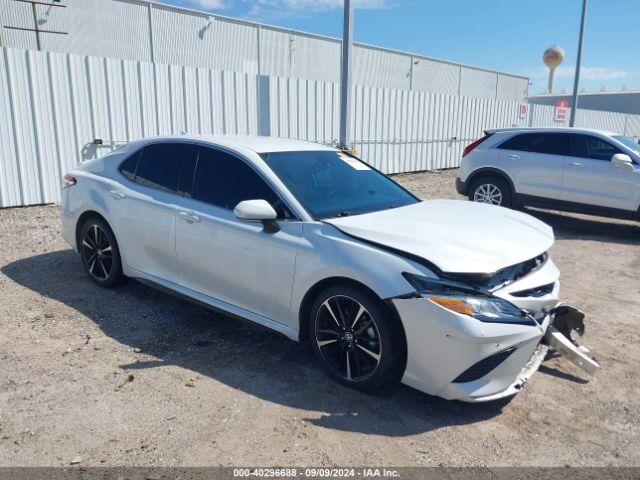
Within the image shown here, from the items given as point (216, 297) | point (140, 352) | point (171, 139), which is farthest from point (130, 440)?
point (171, 139)

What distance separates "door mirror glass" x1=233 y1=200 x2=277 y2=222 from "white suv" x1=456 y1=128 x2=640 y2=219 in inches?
274

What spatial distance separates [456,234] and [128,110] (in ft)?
25.0

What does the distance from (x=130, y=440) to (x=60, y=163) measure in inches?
276

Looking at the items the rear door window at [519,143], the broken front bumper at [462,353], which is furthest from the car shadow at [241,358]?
the rear door window at [519,143]

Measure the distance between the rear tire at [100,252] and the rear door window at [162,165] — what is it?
68cm

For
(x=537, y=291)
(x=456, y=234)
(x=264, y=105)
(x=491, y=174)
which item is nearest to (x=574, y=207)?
(x=491, y=174)

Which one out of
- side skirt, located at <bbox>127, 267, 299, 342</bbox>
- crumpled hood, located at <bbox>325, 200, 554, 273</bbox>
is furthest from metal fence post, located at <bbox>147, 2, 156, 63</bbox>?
crumpled hood, located at <bbox>325, 200, 554, 273</bbox>

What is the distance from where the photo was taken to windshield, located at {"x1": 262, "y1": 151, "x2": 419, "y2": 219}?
3878mm

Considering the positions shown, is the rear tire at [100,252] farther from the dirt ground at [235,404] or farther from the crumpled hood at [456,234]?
the crumpled hood at [456,234]

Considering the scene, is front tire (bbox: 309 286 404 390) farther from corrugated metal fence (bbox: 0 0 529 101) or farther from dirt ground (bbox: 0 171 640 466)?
corrugated metal fence (bbox: 0 0 529 101)

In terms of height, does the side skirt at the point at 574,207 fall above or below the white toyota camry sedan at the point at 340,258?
below

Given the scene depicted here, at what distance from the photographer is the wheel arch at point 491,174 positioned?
9383 mm

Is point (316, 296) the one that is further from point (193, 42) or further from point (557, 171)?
point (193, 42)

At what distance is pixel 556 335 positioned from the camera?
354 cm
